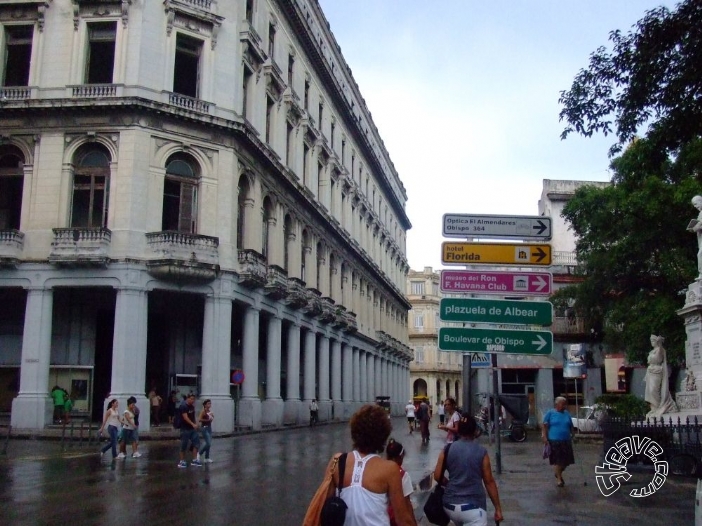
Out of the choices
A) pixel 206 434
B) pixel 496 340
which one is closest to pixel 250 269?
pixel 206 434

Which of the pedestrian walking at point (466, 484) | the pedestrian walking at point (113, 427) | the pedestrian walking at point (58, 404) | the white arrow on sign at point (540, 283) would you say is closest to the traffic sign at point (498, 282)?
the white arrow on sign at point (540, 283)

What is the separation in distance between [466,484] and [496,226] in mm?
6726

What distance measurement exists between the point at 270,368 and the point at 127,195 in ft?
36.9

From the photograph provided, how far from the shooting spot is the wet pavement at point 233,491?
35.0 ft

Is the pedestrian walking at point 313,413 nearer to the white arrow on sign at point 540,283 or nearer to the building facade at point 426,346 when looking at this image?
the white arrow on sign at point 540,283

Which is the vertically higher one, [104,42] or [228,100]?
[104,42]

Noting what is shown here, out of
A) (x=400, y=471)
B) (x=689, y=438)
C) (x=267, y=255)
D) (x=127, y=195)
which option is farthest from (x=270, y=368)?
(x=400, y=471)

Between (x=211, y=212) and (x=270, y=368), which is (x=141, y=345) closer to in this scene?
(x=211, y=212)

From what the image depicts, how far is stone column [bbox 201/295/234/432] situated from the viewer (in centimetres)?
3006

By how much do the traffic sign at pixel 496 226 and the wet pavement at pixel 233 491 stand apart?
425 cm

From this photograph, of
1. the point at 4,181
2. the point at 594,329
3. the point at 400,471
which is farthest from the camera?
the point at 594,329

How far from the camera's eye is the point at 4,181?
30938mm

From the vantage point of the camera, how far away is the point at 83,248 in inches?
1137

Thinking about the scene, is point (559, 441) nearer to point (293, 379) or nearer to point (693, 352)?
point (693, 352)
